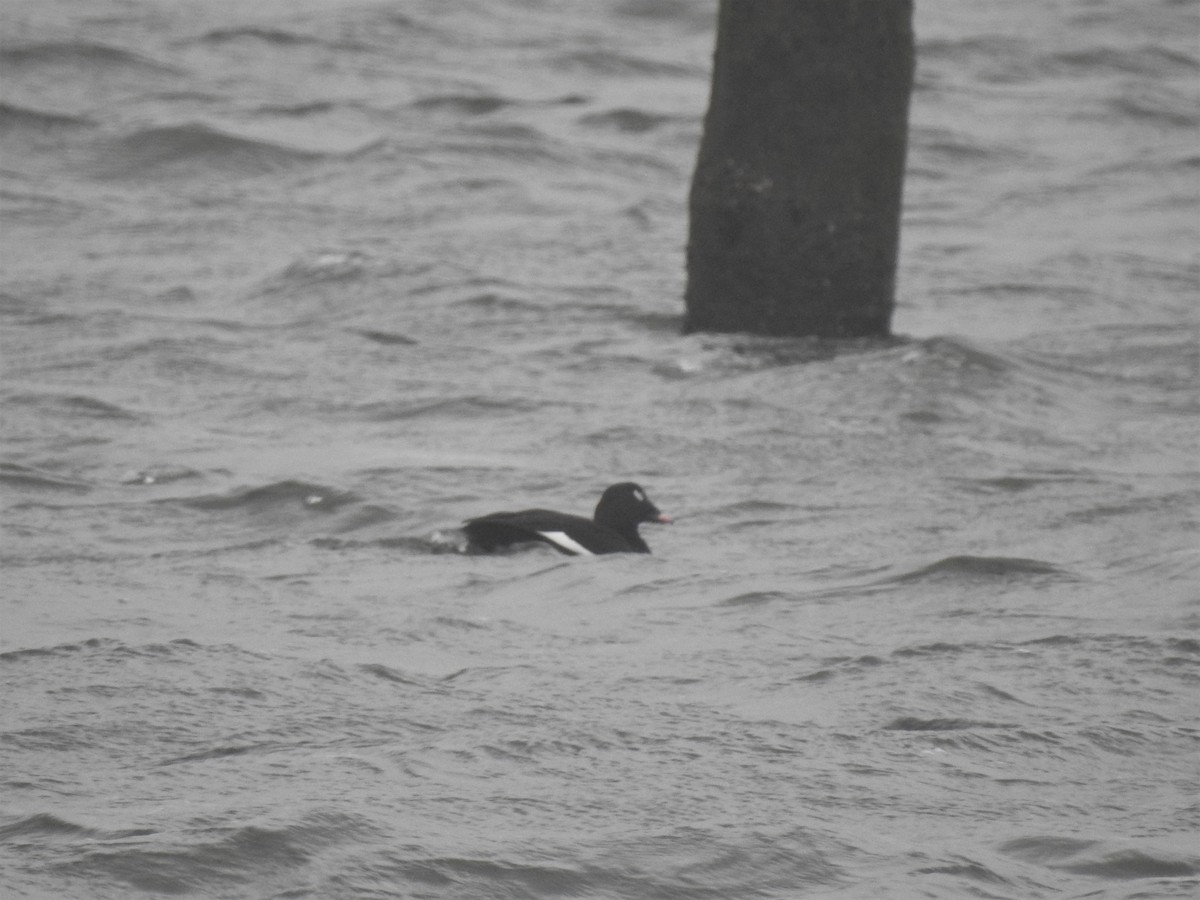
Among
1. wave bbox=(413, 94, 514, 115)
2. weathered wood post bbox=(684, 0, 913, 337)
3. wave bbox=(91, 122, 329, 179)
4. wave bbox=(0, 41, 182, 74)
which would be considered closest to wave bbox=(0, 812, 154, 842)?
weathered wood post bbox=(684, 0, 913, 337)

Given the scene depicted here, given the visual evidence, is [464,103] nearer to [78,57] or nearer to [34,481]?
[78,57]

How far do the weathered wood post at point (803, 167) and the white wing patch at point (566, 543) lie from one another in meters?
3.27

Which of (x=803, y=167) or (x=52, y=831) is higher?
(x=803, y=167)

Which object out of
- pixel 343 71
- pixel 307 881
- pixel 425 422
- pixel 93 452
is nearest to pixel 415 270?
pixel 425 422

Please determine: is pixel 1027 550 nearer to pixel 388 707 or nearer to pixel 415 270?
pixel 388 707

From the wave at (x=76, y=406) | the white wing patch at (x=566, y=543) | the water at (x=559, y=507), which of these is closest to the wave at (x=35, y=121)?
the water at (x=559, y=507)

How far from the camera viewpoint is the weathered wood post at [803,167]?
34.7 feet

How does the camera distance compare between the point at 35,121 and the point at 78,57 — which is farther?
the point at 78,57

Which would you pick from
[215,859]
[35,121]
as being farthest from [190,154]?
[215,859]

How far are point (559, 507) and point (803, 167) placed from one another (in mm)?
2482

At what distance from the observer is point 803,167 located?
35.3 feet

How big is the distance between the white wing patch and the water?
0.06 meters

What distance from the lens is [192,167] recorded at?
Answer: 1644 centimetres

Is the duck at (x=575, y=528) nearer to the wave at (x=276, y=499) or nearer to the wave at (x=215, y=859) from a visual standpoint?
the wave at (x=276, y=499)
